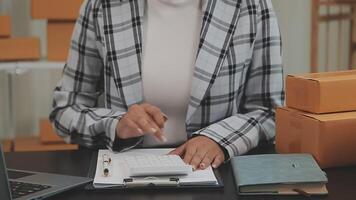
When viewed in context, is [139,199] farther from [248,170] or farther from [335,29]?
[335,29]

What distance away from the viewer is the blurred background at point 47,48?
233 cm

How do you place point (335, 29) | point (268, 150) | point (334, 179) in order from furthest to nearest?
point (335, 29)
point (268, 150)
point (334, 179)

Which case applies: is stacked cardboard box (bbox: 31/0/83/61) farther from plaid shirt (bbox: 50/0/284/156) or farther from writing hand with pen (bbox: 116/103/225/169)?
writing hand with pen (bbox: 116/103/225/169)

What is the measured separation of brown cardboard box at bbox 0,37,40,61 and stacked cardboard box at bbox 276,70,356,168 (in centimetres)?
154

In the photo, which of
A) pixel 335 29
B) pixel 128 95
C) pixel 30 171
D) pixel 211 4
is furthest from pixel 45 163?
pixel 335 29

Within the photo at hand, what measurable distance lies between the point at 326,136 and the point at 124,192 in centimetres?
40

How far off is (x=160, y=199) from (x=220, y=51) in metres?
0.53

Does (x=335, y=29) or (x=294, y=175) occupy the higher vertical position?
(x=335, y=29)

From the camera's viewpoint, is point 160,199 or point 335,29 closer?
point 160,199

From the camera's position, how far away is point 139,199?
35.1 inches

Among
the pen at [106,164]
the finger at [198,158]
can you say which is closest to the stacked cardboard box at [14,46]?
the pen at [106,164]

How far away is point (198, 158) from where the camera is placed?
107 cm

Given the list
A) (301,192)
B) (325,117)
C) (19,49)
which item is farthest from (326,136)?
(19,49)

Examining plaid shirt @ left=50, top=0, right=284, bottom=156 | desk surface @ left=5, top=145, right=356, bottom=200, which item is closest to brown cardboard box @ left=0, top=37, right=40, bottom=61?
plaid shirt @ left=50, top=0, right=284, bottom=156
